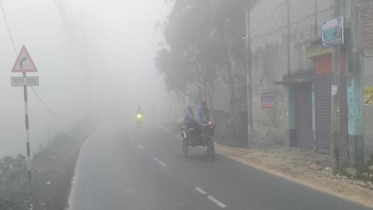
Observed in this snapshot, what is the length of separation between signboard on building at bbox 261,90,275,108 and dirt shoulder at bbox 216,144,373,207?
6.93ft

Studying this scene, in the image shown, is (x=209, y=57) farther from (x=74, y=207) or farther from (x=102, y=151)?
(x=74, y=207)

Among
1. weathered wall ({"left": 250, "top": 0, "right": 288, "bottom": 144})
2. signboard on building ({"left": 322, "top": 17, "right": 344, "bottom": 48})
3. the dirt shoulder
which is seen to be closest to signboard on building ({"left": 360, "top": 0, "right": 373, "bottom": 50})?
signboard on building ({"left": 322, "top": 17, "right": 344, "bottom": 48})

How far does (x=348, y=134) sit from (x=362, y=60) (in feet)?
6.55

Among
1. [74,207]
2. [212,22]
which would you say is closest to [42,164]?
[74,207]

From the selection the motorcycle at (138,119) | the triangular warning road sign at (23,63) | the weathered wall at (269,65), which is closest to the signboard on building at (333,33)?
the weathered wall at (269,65)

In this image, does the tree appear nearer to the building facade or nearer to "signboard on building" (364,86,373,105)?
the building facade

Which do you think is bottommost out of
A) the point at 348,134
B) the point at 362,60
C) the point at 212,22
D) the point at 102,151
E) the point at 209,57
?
the point at 102,151

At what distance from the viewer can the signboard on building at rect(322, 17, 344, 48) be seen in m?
9.73

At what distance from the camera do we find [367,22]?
1002 centimetres

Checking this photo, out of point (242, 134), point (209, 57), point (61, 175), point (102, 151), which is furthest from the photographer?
point (209, 57)

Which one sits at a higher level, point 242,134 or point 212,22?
point 212,22

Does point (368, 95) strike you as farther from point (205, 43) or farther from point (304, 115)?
point (205, 43)

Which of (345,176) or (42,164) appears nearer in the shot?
(345,176)

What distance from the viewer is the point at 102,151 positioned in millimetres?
17078
